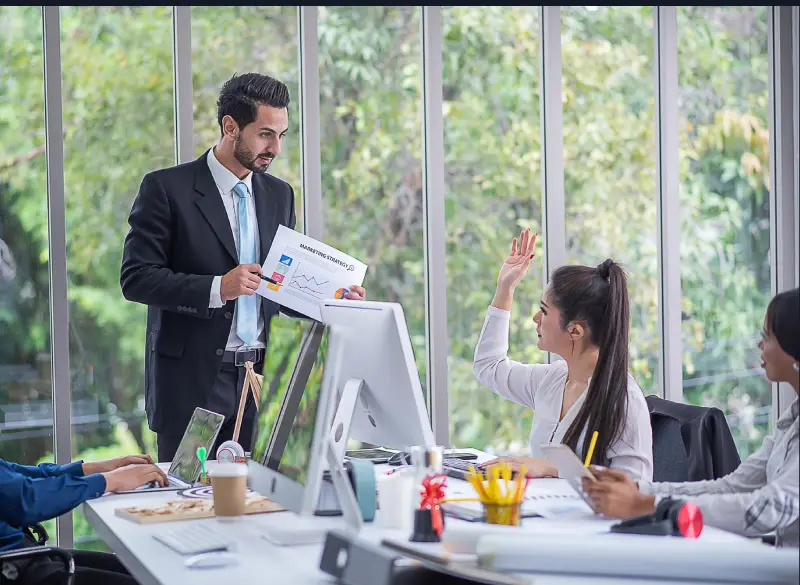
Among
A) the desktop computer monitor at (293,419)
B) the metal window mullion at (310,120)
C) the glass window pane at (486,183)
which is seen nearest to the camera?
the desktop computer monitor at (293,419)

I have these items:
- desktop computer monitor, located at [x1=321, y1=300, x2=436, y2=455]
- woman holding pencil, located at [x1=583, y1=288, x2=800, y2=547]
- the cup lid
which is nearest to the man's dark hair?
desktop computer monitor, located at [x1=321, y1=300, x2=436, y2=455]

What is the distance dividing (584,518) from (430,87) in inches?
98.5

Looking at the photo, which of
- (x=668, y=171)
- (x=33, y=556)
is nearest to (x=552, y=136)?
(x=668, y=171)

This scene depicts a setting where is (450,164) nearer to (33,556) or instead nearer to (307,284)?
(307,284)

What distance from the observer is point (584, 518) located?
6.28ft

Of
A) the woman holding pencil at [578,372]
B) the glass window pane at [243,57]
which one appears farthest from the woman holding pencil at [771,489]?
the glass window pane at [243,57]

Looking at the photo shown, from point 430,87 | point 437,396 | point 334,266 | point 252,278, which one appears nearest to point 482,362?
point 334,266

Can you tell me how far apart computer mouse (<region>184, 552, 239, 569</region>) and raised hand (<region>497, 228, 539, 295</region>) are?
1.50 meters

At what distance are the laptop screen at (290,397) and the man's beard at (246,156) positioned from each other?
1.27 metres

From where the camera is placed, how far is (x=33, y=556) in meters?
2.04

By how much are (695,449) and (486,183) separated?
6.44 ft

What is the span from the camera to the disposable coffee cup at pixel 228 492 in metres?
1.97

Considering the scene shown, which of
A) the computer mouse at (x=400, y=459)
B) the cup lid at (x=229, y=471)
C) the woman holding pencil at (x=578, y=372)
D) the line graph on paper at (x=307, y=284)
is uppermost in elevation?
the line graph on paper at (x=307, y=284)

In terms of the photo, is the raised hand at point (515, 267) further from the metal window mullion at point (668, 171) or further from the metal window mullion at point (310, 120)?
the metal window mullion at point (668, 171)
